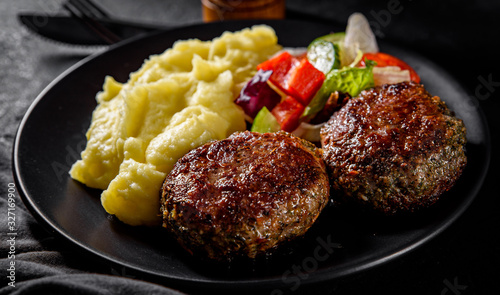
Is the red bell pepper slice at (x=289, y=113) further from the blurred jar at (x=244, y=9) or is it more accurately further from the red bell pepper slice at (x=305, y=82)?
the blurred jar at (x=244, y=9)

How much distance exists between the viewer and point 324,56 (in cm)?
510

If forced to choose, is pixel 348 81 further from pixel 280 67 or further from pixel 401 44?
pixel 401 44

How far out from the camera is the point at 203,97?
482 centimetres

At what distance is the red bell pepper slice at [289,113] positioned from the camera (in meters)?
4.86

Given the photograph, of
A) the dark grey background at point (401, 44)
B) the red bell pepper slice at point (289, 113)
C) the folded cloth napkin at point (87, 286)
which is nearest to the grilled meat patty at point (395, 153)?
the dark grey background at point (401, 44)

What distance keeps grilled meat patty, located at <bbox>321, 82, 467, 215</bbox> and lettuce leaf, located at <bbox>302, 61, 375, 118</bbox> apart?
1.75 ft

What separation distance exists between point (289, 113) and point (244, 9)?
2.55 m

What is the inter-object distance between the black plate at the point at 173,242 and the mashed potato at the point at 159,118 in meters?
0.22

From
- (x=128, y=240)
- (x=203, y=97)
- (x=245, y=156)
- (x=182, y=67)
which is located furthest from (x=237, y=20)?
(x=128, y=240)

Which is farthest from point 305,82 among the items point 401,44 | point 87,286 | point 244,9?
point 87,286

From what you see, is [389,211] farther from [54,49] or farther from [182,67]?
[54,49]

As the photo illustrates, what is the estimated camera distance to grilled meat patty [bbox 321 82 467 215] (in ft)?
12.2

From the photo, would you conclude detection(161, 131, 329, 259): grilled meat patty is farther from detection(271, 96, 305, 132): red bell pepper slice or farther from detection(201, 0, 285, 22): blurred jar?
detection(201, 0, 285, 22): blurred jar

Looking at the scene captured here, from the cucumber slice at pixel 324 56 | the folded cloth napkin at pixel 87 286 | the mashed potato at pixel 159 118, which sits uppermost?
the cucumber slice at pixel 324 56
